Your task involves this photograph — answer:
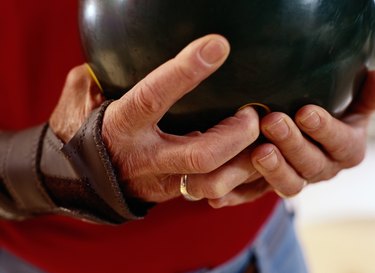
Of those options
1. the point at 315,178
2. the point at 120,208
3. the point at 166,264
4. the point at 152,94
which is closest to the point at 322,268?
the point at 166,264

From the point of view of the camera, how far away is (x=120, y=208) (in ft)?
2.17

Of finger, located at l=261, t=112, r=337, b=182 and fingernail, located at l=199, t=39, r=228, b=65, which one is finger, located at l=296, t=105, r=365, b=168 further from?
fingernail, located at l=199, t=39, r=228, b=65

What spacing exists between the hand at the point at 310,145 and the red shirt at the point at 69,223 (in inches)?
8.7

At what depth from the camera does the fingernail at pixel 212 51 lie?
49 centimetres

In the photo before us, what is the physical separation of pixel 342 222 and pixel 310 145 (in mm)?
1458

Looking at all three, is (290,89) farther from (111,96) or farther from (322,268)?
(322,268)

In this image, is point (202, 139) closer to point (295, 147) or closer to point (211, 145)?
point (211, 145)

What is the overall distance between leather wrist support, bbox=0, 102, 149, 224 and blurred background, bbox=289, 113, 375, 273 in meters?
1.32

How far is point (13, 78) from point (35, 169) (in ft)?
0.52

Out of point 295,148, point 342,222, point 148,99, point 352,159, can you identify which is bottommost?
point 342,222

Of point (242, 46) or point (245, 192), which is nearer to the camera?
point (242, 46)

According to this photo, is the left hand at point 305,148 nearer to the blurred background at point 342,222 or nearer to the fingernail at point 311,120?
the fingernail at point 311,120

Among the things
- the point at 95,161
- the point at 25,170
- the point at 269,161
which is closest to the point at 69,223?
the point at 25,170

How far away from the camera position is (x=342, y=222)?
202cm
